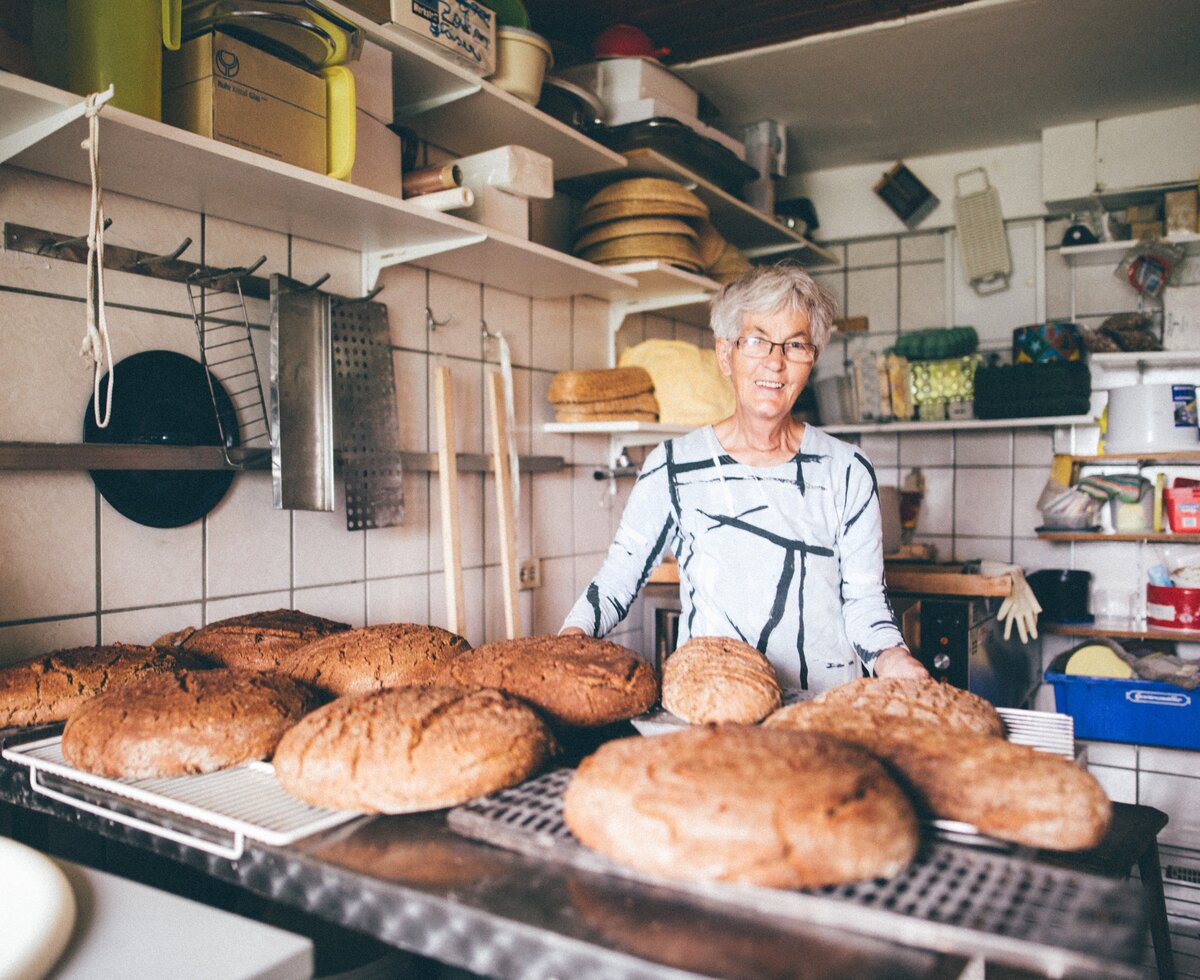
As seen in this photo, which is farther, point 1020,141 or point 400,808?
point 1020,141

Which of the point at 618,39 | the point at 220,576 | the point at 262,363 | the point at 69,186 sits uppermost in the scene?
the point at 618,39

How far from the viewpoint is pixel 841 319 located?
3.93 metres

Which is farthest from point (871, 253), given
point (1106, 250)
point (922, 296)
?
point (1106, 250)

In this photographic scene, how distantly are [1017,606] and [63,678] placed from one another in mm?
2695

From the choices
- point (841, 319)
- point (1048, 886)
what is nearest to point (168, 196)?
point (1048, 886)

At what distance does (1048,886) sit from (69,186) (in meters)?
1.67

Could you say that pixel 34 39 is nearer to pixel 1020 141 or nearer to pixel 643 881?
pixel 643 881

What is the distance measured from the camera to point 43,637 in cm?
147

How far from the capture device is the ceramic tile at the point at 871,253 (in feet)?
12.6

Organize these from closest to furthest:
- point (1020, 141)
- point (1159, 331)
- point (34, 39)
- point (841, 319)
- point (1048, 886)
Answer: point (1048, 886) → point (34, 39) → point (1159, 331) → point (1020, 141) → point (841, 319)

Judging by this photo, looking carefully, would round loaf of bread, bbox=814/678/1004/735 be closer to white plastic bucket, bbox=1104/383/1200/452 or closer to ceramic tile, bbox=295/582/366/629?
ceramic tile, bbox=295/582/366/629

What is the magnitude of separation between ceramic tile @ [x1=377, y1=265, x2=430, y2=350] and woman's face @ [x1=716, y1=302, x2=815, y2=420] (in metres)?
0.87

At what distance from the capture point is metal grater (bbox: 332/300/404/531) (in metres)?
1.90

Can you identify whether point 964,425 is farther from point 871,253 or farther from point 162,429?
point 162,429
